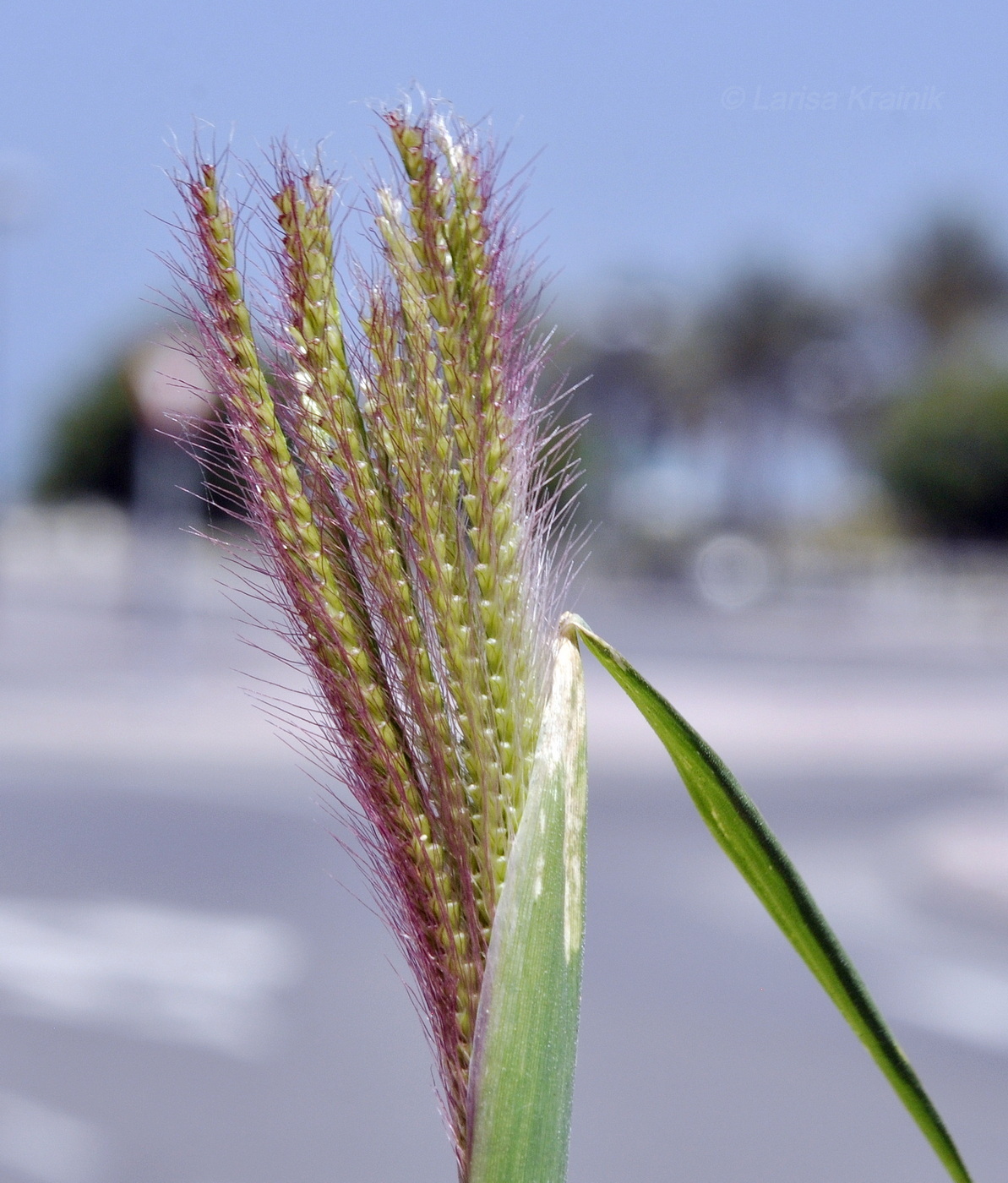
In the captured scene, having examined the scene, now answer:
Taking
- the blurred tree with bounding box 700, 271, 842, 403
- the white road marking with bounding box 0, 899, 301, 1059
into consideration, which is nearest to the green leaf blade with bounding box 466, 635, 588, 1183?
the white road marking with bounding box 0, 899, 301, 1059

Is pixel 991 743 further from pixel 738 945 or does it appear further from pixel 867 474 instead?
pixel 867 474

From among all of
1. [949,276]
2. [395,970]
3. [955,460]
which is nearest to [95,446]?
[949,276]

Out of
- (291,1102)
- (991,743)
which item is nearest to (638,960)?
(291,1102)

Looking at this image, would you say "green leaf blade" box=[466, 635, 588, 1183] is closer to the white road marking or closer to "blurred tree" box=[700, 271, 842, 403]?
the white road marking

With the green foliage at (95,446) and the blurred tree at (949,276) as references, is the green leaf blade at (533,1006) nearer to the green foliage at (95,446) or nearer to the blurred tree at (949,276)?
the blurred tree at (949,276)

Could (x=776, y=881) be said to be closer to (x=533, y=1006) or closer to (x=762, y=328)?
(x=533, y=1006)
